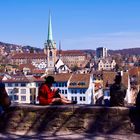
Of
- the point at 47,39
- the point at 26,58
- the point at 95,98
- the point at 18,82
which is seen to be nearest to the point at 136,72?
the point at 95,98

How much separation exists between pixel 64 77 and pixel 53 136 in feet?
173

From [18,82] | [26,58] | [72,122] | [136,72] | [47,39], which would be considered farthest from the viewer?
[26,58]

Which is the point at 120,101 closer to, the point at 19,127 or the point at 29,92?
the point at 19,127

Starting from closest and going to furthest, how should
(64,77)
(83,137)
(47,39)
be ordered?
(83,137) < (64,77) < (47,39)

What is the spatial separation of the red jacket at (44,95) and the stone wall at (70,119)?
0.79ft

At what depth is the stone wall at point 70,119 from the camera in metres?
8.23

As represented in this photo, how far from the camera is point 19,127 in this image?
8.83 metres

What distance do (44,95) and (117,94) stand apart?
1.69 m

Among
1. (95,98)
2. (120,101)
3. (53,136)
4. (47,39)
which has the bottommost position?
(95,98)

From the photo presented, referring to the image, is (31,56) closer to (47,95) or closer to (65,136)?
(47,95)

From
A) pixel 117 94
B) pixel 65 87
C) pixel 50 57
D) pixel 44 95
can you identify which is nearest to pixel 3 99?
pixel 44 95

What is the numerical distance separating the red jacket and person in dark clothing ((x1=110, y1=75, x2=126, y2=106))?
1.45 metres

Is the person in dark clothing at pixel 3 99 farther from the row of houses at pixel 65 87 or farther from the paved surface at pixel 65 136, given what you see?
the row of houses at pixel 65 87

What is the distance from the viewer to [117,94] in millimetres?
8492
